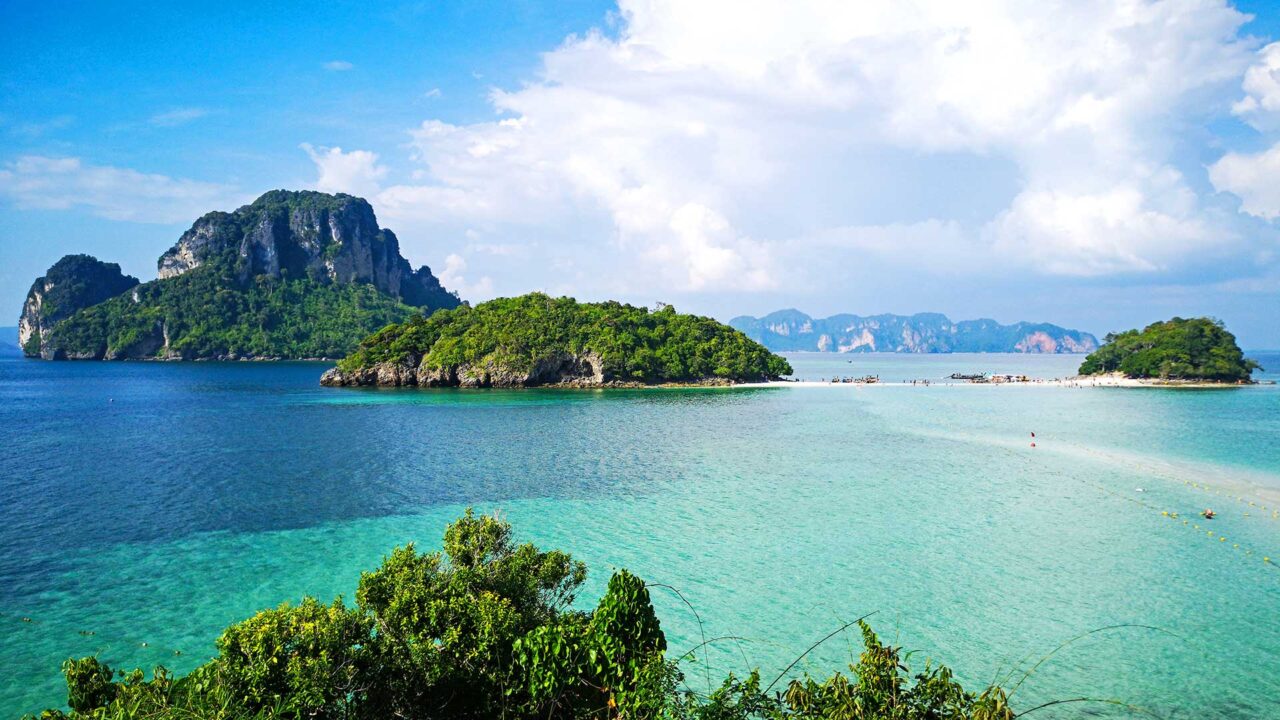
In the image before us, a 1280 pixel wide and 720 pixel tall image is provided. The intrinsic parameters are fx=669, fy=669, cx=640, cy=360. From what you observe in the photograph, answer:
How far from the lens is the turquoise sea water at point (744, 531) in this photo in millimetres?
15789

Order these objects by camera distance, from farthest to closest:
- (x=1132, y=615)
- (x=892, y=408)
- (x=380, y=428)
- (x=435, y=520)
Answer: (x=892, y=408), (x=380, y=428), (x=435, y=520), (x=1132, y=615)

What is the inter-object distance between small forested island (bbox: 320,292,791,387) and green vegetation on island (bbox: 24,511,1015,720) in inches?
3303

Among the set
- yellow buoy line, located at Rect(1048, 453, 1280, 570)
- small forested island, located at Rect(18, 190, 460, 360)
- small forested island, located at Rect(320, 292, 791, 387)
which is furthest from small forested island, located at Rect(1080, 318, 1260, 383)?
small forested island, located at Rect(18, 190, 460, 360)

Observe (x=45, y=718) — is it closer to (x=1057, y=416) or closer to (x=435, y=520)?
(x=435, y=520)

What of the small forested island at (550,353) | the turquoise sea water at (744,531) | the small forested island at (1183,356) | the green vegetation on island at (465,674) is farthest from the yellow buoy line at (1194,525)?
the small forested island at (1183,356)

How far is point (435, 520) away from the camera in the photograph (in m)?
26.1

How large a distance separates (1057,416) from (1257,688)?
179 feet

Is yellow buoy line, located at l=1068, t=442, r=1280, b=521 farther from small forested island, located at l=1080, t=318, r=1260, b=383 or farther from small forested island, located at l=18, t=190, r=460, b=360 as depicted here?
small forested island, located at l=18, t=190, r=460, b=360

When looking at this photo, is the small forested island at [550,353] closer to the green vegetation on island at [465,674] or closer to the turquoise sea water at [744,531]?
the turquoise sea water at [744,531]

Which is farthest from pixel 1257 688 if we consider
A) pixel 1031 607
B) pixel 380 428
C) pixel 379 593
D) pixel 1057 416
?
pixel 1057 416

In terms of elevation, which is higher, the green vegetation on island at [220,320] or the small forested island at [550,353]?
the green vegetation on island at [220,320]

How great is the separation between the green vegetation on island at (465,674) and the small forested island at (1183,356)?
11826 centimetres

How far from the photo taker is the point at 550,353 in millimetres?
96000

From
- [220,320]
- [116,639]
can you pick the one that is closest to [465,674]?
[116,639]
